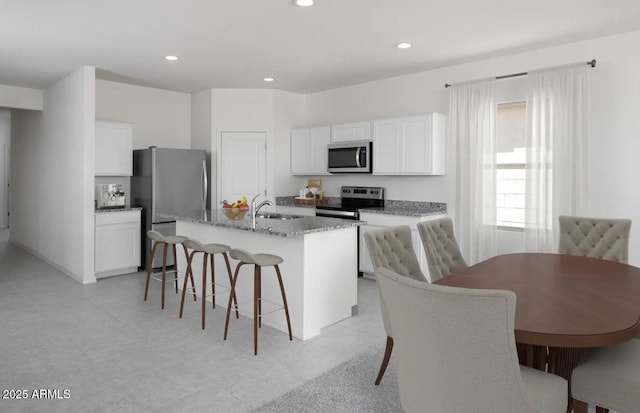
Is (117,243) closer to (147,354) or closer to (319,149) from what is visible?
(147,354)

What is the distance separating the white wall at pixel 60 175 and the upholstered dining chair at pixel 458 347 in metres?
4.68

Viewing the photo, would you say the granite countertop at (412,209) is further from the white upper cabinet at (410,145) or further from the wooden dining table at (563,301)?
the wooden dining table at (563,301)

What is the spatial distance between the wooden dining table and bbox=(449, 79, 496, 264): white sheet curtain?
1.56m

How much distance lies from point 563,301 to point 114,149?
5463mm

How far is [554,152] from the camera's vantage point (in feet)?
14.0

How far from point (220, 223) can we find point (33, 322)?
1822 mm

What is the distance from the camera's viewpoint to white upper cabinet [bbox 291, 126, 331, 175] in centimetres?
627

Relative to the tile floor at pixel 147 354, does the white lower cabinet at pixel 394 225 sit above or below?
above

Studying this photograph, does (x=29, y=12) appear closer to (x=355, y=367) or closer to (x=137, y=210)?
(x=137, y=210)

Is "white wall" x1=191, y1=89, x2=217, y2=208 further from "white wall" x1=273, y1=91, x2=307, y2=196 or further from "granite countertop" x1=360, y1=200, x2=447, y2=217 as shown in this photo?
"granite countertop" x1=360, y1=200, x2=447, y2=217

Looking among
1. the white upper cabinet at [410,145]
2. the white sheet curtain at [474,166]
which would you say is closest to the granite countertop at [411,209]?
the white sheet curtain at [474,166]

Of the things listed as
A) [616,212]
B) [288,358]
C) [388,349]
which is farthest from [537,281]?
[616,212]

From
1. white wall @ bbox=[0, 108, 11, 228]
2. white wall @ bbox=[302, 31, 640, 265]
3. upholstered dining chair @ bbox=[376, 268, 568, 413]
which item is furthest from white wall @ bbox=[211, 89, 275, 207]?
white wall @ bbox=[0, 108, 11, 228]

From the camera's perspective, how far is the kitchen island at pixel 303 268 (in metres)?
3.51
